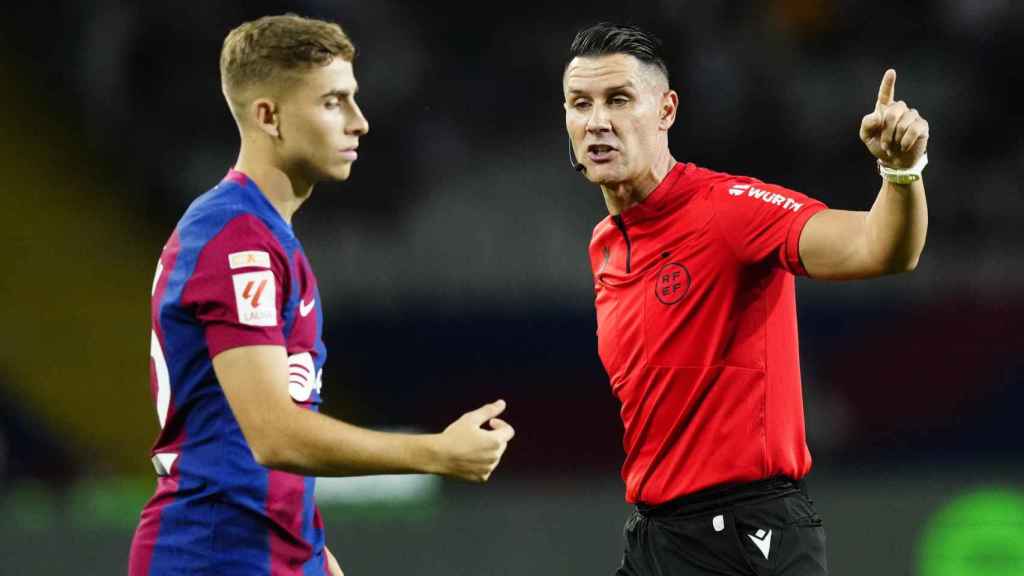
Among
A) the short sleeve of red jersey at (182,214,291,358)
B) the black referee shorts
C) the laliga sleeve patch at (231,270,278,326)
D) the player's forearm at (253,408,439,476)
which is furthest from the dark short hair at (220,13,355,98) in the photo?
the black referee shorts

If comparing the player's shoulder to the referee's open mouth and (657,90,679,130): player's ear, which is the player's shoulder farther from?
(657,90,679,130): player's ear

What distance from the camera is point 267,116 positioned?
2996mm

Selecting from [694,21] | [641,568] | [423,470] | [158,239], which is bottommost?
[641,568]

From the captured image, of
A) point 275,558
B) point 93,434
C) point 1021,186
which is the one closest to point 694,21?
point 1021,186

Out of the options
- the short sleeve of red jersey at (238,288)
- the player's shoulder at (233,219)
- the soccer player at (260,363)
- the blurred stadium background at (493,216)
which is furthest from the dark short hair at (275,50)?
the blurred stadium background at (493,216)

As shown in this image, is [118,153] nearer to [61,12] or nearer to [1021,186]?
[61,12]

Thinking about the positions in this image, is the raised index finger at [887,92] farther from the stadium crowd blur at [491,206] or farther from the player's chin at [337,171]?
the stadium crowd blur at [491,206]

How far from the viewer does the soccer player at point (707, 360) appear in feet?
12.0

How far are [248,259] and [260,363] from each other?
0.23 meters

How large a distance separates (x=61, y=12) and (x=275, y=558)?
6580mm

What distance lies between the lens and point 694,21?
28.6 ft

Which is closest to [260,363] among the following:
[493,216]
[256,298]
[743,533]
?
[256,298]

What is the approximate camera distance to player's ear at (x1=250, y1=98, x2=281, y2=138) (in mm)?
2982

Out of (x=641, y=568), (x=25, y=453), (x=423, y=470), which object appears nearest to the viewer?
(x=423, y=470)
